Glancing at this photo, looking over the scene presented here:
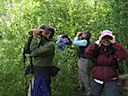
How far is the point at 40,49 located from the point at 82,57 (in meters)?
1.88

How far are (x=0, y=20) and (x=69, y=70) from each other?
1997 millimetres

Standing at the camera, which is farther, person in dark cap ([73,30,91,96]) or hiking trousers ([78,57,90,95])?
hiking trousers ([78,57,90,95])

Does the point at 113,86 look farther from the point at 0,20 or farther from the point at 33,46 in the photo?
the point at 0,20

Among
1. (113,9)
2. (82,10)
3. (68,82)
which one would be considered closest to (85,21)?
(82,10)

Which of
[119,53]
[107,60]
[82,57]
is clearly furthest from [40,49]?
[82,57]

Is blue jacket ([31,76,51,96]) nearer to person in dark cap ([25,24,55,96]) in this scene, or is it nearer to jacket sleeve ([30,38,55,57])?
person in dark cap ([25,24,55,96])

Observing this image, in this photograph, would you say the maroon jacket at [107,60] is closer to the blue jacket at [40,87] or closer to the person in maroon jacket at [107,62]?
the person in maroon jacket at [107,62]

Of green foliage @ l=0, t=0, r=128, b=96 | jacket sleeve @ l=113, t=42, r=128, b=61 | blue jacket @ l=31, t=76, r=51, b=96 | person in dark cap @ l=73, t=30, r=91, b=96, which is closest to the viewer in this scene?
jacket sleeve @ l=113, t=42, r=128, b=61

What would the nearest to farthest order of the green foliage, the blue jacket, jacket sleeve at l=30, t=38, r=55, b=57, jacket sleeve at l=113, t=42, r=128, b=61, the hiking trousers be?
jacket sleeve at l=113, t=42, r=128, b=61 < jacket sleeve at l=30, t=38, r=55, b=57 < the blue jacket < the green foliage < the hiking trousers

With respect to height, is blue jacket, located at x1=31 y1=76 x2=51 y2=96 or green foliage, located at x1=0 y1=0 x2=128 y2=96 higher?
green foliage, located at x1=0 y1=0 x2=128 y2=96

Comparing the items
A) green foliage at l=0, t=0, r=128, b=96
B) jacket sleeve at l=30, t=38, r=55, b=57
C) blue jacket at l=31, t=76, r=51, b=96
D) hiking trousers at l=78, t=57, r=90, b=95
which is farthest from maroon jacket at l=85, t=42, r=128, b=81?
hiking trousers at l=78, t=57, r=90, b=95

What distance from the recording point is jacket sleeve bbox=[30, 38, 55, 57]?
4488 mm

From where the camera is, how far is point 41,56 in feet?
15.0

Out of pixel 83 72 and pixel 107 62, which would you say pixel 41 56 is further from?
pixel 83 72
